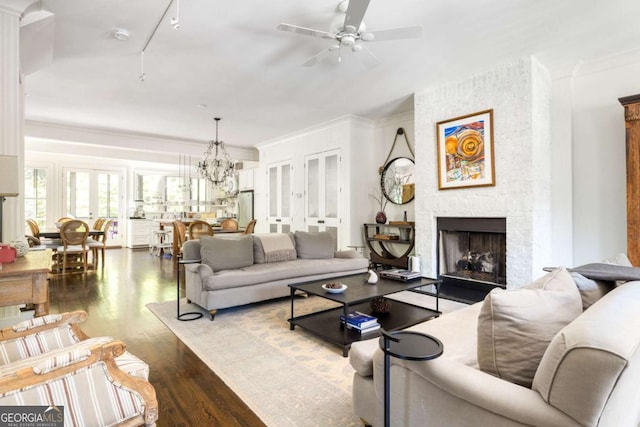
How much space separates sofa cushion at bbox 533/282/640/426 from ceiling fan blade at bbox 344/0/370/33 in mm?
2293

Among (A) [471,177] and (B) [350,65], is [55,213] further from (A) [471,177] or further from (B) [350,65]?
(A) [471,177]

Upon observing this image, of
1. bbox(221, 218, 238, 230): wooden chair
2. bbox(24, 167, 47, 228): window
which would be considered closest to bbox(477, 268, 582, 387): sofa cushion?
bbox(221, 218, 238, 230): wooden chair

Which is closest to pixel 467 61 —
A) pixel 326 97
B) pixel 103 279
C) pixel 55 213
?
pixel 326 97

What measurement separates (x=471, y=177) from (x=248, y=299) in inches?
125

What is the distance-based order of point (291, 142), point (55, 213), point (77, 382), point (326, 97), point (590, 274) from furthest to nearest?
point (55, 213) → point (291, 142) → point (326, 97) → point (590, 274) → point (77, 382)

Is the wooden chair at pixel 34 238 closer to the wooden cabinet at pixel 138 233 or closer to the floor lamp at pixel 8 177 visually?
the wooden cabinet at pixel 138 233

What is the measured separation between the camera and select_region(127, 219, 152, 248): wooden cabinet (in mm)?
9922

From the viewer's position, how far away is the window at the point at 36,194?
8578 millimetres

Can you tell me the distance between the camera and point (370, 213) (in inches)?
254

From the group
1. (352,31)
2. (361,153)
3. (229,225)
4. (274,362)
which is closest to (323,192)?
(361,153)

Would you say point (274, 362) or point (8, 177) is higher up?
point (8, 177)

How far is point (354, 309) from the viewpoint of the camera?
3346 millimetres

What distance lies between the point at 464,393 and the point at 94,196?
36.0ft

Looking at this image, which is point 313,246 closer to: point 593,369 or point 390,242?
point 390,242
